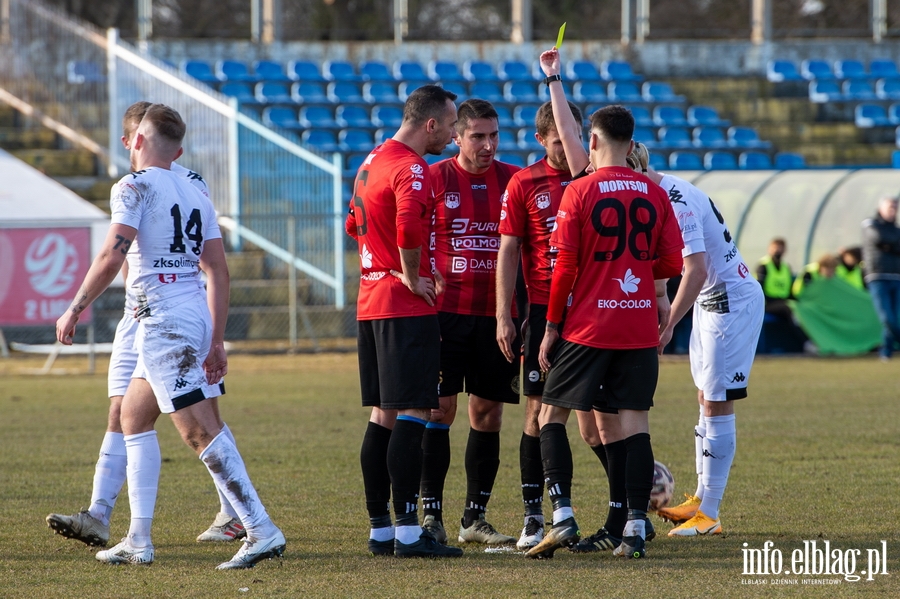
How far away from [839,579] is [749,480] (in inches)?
101

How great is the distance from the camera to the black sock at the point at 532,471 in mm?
5906

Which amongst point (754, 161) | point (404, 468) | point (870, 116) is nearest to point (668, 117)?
point (754, 161)

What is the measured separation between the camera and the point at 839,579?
5047mm

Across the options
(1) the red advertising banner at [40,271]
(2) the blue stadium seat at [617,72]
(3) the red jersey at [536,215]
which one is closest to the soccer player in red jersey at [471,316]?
(3) the red jersey at [536,215]

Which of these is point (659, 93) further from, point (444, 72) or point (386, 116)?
point (386, 116)

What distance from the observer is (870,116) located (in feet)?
85.4

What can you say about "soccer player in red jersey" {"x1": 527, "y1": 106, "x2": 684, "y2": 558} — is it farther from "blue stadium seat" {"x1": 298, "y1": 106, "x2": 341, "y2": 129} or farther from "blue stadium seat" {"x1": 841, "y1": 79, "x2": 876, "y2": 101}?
"blue stadium seat" {"x1": 841, "y1": 79, "x2": 876, "y2": 101}

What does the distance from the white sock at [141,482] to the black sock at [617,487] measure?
2.09 m

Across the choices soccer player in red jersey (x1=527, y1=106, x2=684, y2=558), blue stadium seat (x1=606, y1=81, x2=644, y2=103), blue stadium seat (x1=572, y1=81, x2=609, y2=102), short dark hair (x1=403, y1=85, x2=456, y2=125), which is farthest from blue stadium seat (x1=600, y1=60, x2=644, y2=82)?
soccer player in red jersey (x1=527, y1=106, x2=684, y2=558)

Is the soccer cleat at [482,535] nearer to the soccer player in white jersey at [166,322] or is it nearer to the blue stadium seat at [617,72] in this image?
the soccer player in white jersey at [166,322]

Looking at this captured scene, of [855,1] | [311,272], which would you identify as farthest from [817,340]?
[855,1]

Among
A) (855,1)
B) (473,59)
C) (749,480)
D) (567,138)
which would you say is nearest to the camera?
(567,138)

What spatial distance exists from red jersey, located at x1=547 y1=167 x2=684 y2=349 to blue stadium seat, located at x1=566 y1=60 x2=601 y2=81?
20720 millimetres

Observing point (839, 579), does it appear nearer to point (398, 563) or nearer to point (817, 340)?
point (398, 563)
